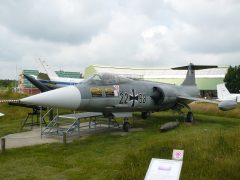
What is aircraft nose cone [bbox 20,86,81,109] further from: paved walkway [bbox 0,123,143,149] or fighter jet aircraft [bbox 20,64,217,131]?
paved walkway [bbox 0,123,143,149]

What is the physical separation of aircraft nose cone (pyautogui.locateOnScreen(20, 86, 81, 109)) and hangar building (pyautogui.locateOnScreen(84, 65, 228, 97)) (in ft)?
158

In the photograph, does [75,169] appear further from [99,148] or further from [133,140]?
[133,140]

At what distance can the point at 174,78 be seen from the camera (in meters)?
77.5

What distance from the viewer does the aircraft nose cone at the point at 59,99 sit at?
1070 centimetres

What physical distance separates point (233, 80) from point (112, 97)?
55893 millimetres

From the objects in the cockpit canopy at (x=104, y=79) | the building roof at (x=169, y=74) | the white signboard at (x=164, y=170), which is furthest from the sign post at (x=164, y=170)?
the building roof at (x=169, y=74)

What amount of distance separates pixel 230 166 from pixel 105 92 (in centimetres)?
740

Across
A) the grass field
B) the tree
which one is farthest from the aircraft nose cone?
the tree

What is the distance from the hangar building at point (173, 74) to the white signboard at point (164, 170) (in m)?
55.2

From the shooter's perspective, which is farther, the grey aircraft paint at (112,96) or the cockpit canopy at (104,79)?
the cockpit canopy at (104,79)

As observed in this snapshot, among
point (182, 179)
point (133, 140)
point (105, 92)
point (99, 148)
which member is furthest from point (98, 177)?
point (105, 92)

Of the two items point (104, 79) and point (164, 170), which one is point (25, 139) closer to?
point (104, 79)

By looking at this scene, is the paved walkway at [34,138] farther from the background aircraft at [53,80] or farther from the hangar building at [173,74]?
the hangar building at [173,74]

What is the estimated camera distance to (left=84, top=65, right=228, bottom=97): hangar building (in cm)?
6994
